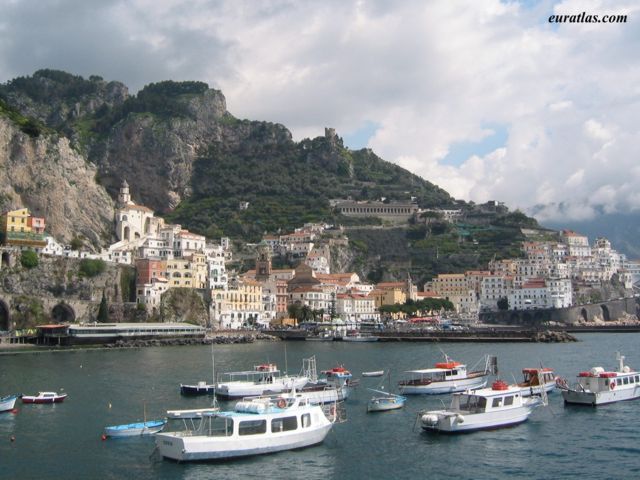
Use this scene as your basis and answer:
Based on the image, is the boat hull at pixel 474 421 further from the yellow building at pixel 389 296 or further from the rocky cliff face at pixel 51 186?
the yellow building at pixel 389 296

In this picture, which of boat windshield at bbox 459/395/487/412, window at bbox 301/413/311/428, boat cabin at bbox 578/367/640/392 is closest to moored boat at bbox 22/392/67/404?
window at bbox 301/413/311/428

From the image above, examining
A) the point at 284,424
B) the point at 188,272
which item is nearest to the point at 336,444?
the point at 284,424

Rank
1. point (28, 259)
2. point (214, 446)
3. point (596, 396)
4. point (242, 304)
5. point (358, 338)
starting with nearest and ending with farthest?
point (214, 446) → point (596, 396) → point (28, 259) → point (358, 338) → point (242, 304)

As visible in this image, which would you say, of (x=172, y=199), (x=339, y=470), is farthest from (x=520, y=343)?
(x=172, y=199)

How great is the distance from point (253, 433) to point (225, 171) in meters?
148

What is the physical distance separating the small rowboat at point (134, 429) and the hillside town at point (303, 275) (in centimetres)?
6558

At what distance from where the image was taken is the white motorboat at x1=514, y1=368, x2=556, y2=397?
129ft

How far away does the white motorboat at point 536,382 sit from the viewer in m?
39.2

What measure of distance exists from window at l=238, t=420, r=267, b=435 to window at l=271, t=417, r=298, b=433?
38 centimetres

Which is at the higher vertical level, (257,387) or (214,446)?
(257,387)

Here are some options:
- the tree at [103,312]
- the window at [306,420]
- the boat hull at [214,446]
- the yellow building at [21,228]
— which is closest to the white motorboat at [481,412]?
the window at [306,420]

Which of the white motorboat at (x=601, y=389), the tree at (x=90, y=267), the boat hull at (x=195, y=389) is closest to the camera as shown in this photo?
the white motorboat at (x=601, y=389)

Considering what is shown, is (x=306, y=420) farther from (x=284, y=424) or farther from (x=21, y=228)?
(x=21, y=228)

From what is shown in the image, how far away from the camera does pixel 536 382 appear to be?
4116 centimetres
